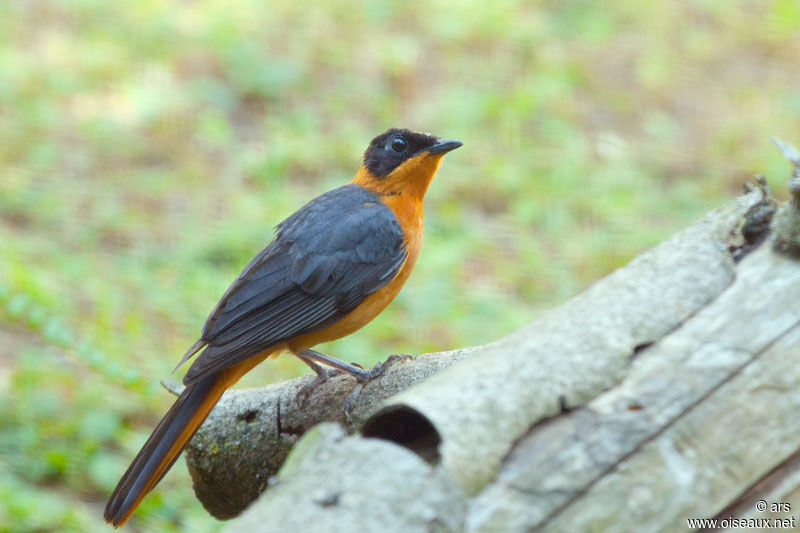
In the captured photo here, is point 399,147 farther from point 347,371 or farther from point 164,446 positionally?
point 164,446

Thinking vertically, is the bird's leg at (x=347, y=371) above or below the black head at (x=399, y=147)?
below

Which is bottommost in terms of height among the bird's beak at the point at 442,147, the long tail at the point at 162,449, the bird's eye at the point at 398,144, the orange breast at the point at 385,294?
the long tail at the point at 162,449

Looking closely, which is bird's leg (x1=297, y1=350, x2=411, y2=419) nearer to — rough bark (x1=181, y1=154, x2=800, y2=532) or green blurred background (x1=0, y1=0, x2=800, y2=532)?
green blurred background (x1=0, y1=0, x2=800, y2=532)

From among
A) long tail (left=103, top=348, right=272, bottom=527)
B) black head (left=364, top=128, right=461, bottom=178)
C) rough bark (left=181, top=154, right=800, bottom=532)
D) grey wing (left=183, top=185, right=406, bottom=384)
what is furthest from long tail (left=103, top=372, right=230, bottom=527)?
black head (left=364, top=128, right=461, bottom=178)

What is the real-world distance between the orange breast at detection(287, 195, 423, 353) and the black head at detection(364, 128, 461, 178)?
19cm

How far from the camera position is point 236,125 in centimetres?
888

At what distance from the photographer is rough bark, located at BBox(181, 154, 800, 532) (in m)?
2.35

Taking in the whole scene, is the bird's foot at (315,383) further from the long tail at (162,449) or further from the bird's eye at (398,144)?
the bird's eye at (398,144)

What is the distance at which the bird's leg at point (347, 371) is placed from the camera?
394cm

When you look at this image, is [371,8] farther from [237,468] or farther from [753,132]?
[237,468]

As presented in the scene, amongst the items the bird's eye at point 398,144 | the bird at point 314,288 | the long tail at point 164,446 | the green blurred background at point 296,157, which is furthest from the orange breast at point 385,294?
the green blurred background at point 296,157

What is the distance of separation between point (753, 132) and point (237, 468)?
21.1 ft

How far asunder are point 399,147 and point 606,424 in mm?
2930

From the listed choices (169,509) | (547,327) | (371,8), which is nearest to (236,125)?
(371,8)
